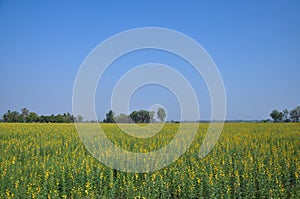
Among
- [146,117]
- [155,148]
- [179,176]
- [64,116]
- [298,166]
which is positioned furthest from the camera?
[64,116]

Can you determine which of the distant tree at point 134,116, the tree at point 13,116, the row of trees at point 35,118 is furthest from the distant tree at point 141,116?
the tree at point 13,116

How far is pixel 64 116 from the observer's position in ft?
224

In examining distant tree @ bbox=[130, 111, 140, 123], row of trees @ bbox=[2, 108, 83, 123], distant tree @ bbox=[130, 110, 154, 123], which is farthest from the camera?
row of trees @ bbox=[2, 108, 83, 123]

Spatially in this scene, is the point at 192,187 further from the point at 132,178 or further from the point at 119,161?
the point at 119,161

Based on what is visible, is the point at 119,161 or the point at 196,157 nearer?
the point at 119,161

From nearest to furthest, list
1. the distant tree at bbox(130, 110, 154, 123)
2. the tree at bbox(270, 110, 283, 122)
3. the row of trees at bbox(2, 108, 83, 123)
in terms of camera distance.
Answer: the distant tree at bbox(130, 110, 154, 123), the row of trees at bbox(2, 108, 83, 123), the tree at bbox(270, 110, 283, 122)

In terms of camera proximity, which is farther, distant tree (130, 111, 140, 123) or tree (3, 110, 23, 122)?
tree (3, 110, 23, 122)

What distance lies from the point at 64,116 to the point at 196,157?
59549 mm

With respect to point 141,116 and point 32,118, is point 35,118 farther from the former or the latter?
point 141,116

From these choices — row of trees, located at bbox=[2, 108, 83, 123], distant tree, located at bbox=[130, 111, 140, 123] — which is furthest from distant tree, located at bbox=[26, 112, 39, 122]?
distant tree, located at bbox=[130, 111, 140, 123]

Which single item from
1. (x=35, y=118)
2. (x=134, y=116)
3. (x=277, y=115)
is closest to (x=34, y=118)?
(x=35, y=118)

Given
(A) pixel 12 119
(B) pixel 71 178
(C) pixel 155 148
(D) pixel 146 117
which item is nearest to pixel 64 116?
(A) pixel 12 119

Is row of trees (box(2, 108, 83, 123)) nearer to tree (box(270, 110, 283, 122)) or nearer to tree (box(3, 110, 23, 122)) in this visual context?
tree (box(3, 110, 23, 122))

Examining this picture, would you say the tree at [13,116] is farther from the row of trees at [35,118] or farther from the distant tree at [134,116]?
the distant tree at [134,116]
